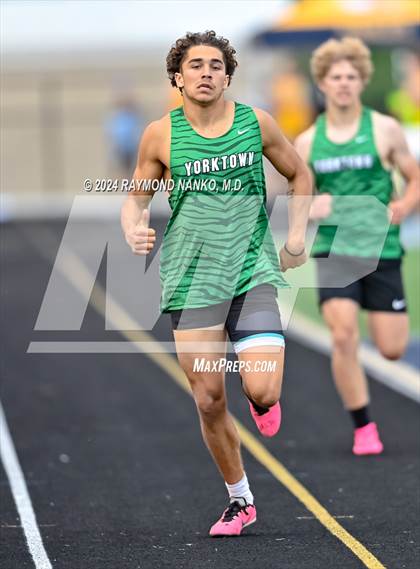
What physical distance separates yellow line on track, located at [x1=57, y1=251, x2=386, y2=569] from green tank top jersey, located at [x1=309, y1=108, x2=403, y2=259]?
1.43 meters

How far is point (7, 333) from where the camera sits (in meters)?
15.4

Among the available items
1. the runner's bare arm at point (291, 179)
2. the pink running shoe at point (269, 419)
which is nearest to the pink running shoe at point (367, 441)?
the pink running shoe at point (269, 419)

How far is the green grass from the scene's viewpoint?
605 inches

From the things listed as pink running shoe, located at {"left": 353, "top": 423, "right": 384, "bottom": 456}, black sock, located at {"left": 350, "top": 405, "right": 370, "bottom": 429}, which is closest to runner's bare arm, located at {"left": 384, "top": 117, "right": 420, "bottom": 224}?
black sock, located at {"left": 350, "top": 405, "right": 370, "bottom": 429}

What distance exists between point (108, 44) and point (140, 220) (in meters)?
35.4

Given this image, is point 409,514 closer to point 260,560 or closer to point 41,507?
point 260,560

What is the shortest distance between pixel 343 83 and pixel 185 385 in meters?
3.80

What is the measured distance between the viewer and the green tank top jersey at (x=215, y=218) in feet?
22.3

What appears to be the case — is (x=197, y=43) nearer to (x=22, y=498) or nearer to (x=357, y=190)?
(x=357, y=190)

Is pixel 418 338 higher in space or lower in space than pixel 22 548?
lower

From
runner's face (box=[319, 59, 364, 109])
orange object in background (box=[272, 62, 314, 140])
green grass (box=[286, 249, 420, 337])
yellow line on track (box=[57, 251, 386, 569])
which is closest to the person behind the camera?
yellow line on track (box=[57, 251, 386, 569])

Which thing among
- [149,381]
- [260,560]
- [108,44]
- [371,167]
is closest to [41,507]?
[260,560]

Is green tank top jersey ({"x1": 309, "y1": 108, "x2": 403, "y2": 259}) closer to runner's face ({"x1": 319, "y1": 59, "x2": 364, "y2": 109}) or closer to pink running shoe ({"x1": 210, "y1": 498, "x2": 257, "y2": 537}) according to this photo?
runner's face ({"x1": 319, "y1": 59, "x2": 364, "y2": 109})

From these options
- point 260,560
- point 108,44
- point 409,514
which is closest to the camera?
point 260,560
